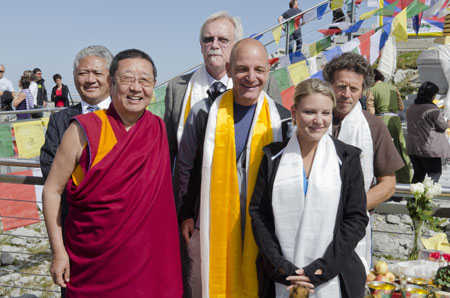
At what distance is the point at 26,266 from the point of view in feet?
18.7

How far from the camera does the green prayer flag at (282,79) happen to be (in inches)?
292

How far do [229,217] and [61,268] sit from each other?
930mm

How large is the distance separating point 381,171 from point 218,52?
50.2 inches

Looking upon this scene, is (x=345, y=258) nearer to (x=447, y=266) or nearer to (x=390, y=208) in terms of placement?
(x=447, y=266)

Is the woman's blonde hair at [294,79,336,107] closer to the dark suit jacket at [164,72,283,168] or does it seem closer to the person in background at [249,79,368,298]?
the person in background at [249,79,368,298]

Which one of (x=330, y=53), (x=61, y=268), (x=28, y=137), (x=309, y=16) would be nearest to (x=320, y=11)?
(x=309, y=16)

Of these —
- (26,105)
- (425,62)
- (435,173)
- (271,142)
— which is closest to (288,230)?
(271,142)

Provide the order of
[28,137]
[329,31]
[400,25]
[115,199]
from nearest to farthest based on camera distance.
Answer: [115,199] → [28,137] → [400,25] → [329,31]

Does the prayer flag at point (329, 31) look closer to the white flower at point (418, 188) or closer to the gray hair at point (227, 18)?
the gray hair at point (227, 18)

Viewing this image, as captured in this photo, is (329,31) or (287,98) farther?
(329,31)

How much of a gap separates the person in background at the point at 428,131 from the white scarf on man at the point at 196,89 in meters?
5.00

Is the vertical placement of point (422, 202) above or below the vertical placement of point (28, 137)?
below

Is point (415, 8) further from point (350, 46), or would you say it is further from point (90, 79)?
point (90, 79)

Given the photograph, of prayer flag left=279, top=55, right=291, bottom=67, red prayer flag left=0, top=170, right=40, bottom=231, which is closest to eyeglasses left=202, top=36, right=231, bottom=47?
red prayer flag left=0, top=170, right=40, bottom=231
